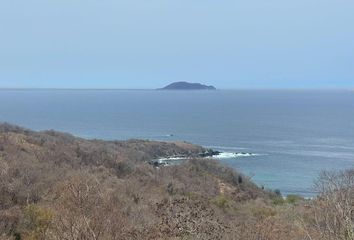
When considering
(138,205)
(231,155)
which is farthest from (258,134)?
(138,205)

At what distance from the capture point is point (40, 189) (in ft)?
76.8

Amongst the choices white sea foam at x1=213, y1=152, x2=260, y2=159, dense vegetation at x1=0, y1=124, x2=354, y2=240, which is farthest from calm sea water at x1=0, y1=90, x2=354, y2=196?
dense vegetation at x1=0, y1=124, x2=354, y2=240

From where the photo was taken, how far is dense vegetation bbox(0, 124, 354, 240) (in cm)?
1101

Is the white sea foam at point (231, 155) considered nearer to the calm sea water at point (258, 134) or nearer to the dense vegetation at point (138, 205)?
the calm sea water at point (258, 134)

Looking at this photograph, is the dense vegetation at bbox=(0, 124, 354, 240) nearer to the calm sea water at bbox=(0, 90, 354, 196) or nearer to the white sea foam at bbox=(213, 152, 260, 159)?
the calm sea water at bbox=(0, 90, 354, 196)

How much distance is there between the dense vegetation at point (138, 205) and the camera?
433 inches

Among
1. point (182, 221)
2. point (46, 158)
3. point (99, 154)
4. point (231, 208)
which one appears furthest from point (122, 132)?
point (182, 221)

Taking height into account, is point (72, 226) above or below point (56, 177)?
above

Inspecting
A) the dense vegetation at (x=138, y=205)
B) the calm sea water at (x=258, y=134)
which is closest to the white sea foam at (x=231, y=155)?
the calm sea water at (x=258, y=134)

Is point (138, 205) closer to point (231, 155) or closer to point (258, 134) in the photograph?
point (231, 155)

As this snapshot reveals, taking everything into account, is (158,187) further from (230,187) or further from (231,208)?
(230,187)

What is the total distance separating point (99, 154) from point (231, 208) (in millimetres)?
19154

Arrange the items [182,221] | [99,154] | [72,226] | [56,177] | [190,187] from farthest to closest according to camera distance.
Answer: [99,154]
[190,187]
[56,177]
[182,221]
[72,226]

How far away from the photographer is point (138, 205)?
2198cm
